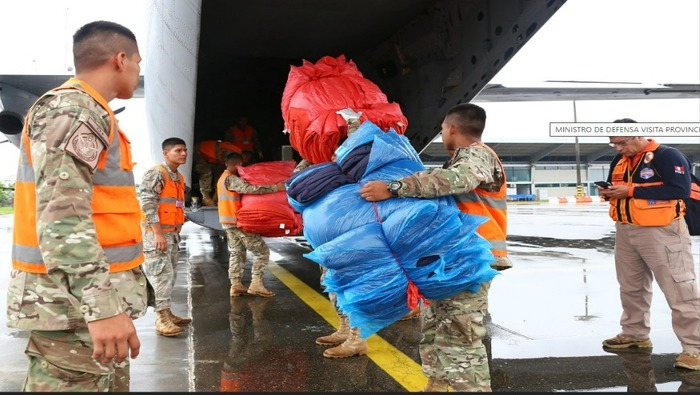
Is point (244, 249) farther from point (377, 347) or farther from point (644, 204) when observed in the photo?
point (644, 204)

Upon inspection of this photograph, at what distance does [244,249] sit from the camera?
6297 mm

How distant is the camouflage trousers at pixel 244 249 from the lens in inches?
238

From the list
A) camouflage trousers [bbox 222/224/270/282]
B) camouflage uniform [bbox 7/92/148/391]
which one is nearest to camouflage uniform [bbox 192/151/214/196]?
camouflage trousers [bbox 222/224/270/282]

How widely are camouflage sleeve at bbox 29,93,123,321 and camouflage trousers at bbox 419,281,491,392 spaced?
5.29 ft

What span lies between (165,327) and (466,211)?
280cm

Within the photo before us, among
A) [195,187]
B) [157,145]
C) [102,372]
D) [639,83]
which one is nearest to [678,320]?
[102,372]

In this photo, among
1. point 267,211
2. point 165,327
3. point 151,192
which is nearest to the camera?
point 165,327

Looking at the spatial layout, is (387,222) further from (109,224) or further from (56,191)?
(56,191)

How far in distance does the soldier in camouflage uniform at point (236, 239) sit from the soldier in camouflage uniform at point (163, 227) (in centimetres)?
113

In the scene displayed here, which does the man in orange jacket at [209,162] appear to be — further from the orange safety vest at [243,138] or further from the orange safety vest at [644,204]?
the orange safety vest at [644,204]

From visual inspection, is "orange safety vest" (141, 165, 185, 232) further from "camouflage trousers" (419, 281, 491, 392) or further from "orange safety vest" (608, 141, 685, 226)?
"orange safety vest" (608, 141, 685, 226)

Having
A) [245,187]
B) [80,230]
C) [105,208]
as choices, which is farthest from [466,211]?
[245,187]

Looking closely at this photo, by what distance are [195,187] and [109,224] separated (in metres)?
7.26

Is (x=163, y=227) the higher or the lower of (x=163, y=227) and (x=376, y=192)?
the lower
